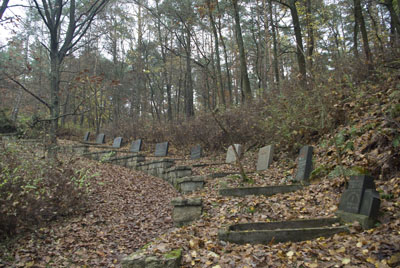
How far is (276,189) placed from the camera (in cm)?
573

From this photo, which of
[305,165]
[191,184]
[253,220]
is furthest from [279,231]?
[191,184]

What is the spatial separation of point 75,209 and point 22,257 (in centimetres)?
175

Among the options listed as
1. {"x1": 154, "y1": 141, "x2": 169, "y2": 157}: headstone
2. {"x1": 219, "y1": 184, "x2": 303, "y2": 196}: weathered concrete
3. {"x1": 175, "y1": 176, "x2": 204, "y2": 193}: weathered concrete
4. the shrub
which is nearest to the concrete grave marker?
{"x1": 219, "y1": 184, "x2": 303, "y2": 196}: weathered concrete

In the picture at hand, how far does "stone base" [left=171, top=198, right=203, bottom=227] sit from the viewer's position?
5344 mm

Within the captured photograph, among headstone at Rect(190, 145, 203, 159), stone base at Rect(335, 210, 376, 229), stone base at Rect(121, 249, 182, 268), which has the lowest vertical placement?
stone base at Rect(121, 249, 182, 268)

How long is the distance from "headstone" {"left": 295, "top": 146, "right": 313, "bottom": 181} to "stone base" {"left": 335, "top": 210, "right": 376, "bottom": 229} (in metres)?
2.12

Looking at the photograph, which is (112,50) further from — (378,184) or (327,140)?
(378,184)

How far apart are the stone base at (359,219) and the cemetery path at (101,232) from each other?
3.25 metres

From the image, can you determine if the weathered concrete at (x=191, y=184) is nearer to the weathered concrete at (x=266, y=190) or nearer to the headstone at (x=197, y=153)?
the weathered concrete at (x=266, y=190)

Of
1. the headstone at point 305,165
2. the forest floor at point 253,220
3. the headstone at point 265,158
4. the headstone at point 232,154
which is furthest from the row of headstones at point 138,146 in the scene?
the headstone at point 305,165

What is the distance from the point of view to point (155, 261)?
3371mm

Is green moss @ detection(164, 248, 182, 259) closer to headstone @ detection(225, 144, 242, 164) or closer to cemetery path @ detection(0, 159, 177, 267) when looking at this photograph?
cemetery path @ detection(0, 159, 177, 267)

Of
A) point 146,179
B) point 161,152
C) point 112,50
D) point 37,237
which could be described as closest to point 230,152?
point 146,179

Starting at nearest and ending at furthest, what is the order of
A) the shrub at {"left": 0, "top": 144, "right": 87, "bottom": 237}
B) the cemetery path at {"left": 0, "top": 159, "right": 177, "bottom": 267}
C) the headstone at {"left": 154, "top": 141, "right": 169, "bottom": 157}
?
1. the cemetery path at {"left": 0, "top": 159, "right": 177, "bottom": 267}
2. the shrub at {"left": 0, "top": 144, "right": 87, "bottom": 237}
3. the headstone at {"left": 154, "top": 141, "right": 169, "bottom": 157}
